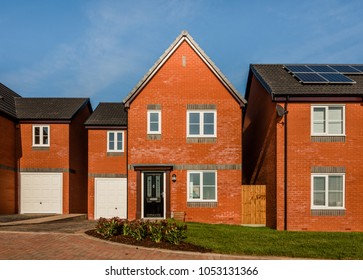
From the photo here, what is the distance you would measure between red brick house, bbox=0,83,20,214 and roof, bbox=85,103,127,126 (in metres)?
4.62

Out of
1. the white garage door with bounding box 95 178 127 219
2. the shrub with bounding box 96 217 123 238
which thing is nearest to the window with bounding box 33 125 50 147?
the white garage door with bounding box 95 178 127 219

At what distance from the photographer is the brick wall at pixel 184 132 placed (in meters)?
20.2

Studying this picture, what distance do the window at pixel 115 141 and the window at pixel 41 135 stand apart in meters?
3.85

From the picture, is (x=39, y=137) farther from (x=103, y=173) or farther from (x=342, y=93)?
(x=342, y=93)

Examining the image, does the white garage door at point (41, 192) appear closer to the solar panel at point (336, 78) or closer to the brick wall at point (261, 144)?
the brick wall at point (261, 144)

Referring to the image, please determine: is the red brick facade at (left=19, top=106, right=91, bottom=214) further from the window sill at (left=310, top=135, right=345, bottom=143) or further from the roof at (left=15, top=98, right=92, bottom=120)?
the window sill at (left=310, top=135, right=345, bottom=143)

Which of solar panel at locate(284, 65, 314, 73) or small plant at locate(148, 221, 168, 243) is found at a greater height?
solar panel at locate(284, 65, 314, 73)

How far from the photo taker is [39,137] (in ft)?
83.8

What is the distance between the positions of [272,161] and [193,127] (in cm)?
428

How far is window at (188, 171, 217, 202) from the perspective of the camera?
2028 cm

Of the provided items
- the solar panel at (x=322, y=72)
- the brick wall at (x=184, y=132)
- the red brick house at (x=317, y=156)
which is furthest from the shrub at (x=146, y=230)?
the solar panel at (x=322, y=72)

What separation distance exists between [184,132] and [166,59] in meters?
3.87

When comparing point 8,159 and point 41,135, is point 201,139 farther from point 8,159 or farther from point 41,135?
point 8,159

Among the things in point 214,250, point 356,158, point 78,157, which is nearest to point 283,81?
point 356,158
